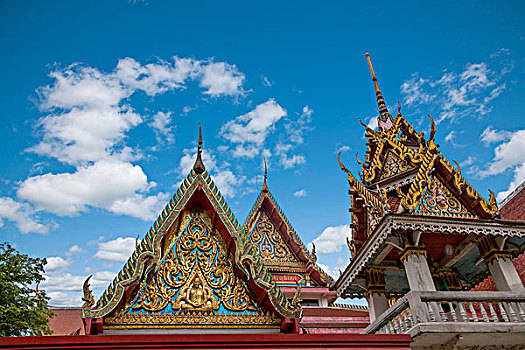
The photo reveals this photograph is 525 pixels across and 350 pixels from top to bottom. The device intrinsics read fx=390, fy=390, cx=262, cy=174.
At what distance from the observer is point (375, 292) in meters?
9.64

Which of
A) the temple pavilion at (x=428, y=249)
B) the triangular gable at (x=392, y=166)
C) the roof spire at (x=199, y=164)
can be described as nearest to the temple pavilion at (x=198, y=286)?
the roof spire at (x=199, y=164)

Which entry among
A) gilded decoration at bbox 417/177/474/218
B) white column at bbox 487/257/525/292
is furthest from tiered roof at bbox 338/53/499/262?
white column at bbox 487/257/525/292

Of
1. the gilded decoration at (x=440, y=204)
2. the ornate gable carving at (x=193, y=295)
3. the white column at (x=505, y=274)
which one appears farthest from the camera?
the gilded decoration at (x=440, y=204)

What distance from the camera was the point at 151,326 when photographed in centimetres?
483

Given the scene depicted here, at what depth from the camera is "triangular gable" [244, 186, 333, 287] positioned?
13.2m

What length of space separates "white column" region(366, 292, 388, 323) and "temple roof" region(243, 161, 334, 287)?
343 cm

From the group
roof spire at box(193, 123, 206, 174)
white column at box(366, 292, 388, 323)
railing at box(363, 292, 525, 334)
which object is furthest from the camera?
white column at box(366, 292, 388, 323)

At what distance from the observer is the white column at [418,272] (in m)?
7.22

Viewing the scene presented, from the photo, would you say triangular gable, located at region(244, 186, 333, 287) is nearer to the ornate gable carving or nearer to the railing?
the railing

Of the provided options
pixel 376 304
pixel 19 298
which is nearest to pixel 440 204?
pixel 376 304

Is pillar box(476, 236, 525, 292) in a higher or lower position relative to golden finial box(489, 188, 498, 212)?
lower

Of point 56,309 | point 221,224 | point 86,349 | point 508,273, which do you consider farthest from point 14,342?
point 56,309

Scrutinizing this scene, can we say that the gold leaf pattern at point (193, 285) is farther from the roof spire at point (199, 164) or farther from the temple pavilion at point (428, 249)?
the temple pavilion at point (428, 249)

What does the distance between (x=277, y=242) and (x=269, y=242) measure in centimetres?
30
